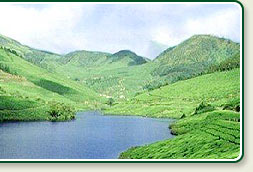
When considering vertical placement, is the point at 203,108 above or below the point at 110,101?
below

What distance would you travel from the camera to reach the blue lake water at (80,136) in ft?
25.7

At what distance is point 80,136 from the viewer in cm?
823

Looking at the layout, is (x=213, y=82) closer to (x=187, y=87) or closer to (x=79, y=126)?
(x=187, y=87)

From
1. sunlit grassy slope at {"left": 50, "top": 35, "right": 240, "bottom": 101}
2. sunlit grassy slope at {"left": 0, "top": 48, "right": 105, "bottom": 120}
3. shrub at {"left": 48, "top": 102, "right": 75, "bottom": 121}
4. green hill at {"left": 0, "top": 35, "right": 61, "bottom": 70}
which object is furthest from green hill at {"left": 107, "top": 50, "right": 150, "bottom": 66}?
shrub at {"left": 48, "top": 102, "right": 75, "bottom": 121}

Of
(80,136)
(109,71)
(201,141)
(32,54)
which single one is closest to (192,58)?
Result: (109,71)

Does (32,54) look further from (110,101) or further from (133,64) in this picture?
(133,64)

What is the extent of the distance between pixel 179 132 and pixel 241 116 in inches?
38.7

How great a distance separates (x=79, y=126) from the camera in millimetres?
8359

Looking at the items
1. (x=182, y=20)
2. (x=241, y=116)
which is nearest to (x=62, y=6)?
(x=182, y=20)

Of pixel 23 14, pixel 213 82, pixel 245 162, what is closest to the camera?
pixel 245 162

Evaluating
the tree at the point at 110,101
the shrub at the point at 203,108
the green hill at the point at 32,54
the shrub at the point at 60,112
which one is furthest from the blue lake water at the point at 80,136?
the green hill at the point at 32,54

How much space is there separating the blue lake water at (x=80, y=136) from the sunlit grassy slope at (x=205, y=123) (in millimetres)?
201

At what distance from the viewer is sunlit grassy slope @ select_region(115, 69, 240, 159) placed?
300 inches

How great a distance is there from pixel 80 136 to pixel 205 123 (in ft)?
6.66
